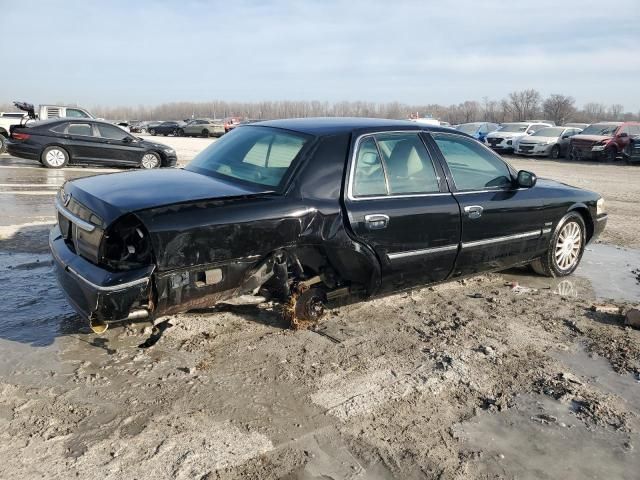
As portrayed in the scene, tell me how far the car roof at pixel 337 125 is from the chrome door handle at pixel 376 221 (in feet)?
2.35

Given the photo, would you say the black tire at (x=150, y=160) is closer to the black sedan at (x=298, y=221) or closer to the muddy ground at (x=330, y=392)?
the muddy ground at (x=330, y=392)

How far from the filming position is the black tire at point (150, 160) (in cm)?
1482

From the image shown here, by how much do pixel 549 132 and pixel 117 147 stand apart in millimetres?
19542

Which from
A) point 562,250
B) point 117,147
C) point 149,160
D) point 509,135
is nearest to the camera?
point 562,250

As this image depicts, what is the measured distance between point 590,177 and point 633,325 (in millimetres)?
13889

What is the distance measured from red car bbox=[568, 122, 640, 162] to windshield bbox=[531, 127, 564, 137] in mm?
1113

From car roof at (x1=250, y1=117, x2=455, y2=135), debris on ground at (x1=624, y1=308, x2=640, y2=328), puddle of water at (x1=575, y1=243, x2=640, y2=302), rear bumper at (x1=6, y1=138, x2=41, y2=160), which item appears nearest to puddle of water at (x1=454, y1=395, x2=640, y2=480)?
debris on ground at (x1=624, y1=308, x2=640, y2=328)

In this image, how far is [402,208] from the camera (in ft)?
14.3

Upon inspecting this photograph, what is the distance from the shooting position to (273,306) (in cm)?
465

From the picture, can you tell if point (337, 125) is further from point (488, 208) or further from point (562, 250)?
point (562, 250)

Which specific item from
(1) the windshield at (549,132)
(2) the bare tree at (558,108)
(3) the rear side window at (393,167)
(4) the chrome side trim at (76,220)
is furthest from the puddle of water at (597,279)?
(2) the bare tree at (558,108)

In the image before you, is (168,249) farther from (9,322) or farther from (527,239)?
(527,239)

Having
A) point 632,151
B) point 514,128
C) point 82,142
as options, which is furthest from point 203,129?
point 632,151

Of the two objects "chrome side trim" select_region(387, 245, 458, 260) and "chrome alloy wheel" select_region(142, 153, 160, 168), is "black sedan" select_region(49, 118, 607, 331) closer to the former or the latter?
"chrome side trim" select_region(387, 245, 458, 260)
